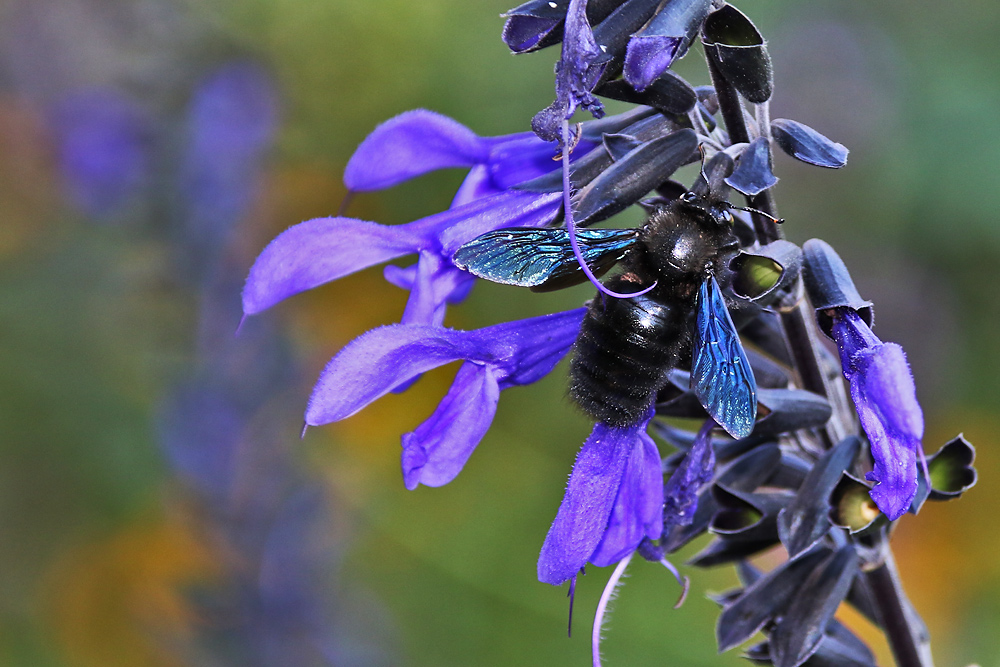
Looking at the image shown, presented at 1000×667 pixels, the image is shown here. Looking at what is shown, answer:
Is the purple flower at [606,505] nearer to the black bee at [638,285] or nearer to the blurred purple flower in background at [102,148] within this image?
the black bee at [638,285]

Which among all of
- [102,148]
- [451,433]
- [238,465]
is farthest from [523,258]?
[102,148]

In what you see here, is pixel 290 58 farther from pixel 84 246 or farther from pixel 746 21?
pixel 746 21

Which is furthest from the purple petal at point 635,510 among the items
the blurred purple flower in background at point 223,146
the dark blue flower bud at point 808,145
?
the blurred purple flower in background at point 223,146

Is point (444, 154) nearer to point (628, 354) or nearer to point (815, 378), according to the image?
point (628, 354)

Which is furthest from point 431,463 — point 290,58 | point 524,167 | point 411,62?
point 290,58

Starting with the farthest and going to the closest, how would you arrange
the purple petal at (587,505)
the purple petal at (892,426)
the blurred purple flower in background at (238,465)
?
the blurred purple flower in background at (238,465), the purple petal at (587,505), the purple petal at (892,426)
